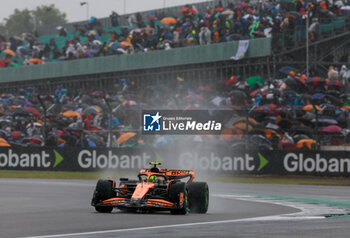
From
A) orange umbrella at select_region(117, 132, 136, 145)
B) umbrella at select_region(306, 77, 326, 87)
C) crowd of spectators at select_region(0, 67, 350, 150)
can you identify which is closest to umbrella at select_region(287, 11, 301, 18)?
crowd of spectators at select_region(0, 67, 350, 150)

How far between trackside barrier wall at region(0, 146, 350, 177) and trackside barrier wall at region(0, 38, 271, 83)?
8.83 metres

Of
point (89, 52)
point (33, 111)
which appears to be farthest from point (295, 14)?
point (89, 52)

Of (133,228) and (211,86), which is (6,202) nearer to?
(133,228)

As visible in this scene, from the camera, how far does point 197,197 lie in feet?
46.0

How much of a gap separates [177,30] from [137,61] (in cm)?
308

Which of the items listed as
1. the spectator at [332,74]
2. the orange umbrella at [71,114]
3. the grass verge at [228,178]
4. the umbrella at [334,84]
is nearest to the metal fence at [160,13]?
the spectator at [332,74]

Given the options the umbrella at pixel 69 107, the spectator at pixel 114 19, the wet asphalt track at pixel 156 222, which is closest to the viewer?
the wet asphalt track at pixel 156 222

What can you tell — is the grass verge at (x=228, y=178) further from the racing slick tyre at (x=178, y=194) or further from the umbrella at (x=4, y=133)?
the racing slick tyre at (x=178, y=194)

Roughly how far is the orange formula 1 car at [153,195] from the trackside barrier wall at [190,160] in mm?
15540

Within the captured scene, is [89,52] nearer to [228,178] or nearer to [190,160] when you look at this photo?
[190,160]

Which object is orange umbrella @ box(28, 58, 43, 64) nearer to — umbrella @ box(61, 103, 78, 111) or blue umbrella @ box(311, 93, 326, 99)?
umbrella @ box(61, 103, 78, 111)

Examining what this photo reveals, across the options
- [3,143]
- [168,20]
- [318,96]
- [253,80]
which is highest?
[168,20]

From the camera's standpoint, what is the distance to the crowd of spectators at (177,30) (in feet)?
123

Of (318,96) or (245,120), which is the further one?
(318,96)
